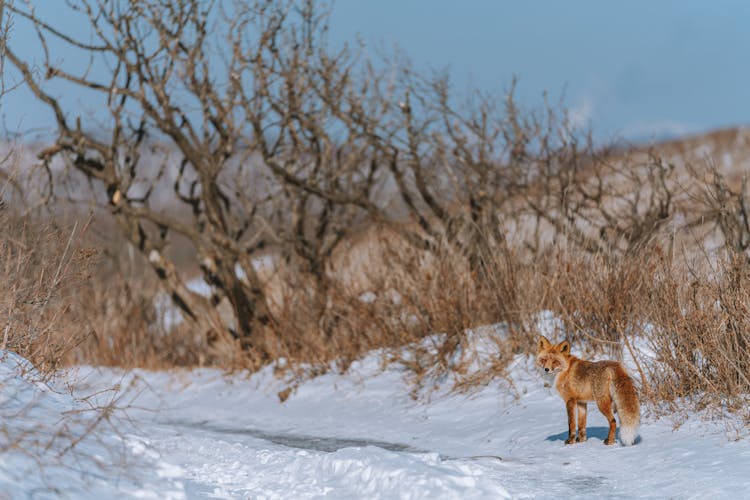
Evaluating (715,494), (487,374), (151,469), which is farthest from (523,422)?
(151,469)

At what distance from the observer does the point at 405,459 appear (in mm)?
6500

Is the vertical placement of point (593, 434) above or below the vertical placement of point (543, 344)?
below

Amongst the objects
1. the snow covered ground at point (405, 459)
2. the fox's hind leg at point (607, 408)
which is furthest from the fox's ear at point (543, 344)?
the snow covered ground at point (405, 459)

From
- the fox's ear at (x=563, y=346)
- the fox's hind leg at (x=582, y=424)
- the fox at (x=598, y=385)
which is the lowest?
the fox's hind leg at (x=582, y=424)

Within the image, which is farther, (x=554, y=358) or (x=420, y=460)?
(x=554, y=358)

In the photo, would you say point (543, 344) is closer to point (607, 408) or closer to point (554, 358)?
point (554, 358)

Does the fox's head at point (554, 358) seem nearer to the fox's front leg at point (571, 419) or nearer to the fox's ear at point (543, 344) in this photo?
the fox's ear at point (543, 344)

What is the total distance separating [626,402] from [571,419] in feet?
2.39

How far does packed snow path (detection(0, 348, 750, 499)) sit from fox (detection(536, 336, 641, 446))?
0.32 metres

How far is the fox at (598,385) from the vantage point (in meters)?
6.70

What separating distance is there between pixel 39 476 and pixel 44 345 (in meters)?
2.50

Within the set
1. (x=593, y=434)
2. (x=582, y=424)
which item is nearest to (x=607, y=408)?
(x=582, y=424)

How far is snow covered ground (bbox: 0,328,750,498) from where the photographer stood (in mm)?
5859

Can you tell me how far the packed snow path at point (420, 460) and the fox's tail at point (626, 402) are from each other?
0.81 ft
